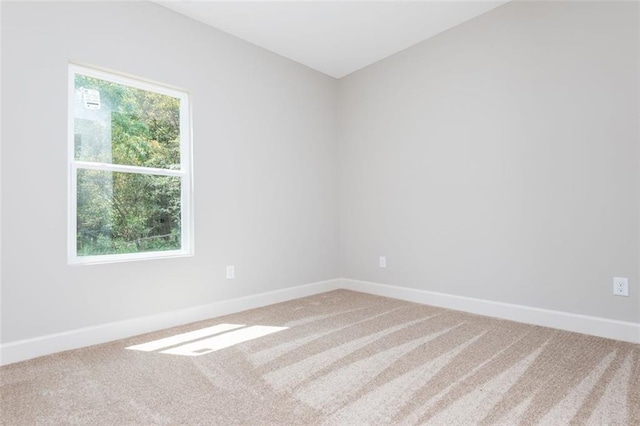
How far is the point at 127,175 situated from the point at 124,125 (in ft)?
1.23

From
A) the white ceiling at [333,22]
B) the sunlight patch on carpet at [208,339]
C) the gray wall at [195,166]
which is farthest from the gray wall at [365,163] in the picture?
the sunlight patch on carpet at [208,339]

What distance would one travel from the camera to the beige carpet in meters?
1.56

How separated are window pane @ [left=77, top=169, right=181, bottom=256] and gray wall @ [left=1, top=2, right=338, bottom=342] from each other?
0.15 metres

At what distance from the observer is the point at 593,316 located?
254cm

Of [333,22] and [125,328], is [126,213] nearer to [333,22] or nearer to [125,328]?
[125,328]

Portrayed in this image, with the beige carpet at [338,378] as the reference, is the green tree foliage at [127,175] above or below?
above

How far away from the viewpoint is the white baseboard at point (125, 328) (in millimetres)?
2180

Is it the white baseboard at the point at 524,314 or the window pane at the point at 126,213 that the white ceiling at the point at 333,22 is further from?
the white baseboard at the point at 524,314

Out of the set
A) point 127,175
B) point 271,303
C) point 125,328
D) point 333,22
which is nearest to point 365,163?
point 333,22

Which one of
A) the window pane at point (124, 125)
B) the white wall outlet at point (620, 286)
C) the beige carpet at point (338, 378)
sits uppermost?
the window pane at point (124, 125)

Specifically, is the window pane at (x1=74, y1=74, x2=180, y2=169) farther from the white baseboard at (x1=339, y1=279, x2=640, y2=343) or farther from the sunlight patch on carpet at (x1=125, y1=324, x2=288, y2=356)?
the white baseboard at (x1=339, y1=279, x2=640, y2=343)

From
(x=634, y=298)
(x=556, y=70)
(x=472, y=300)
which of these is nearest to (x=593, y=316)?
(x=634, y=298)

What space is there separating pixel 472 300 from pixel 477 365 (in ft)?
3.95

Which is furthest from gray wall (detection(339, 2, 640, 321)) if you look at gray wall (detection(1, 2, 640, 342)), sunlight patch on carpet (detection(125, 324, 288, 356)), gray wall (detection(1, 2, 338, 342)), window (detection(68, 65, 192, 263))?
window (detection(68, 65, 192, 263))
